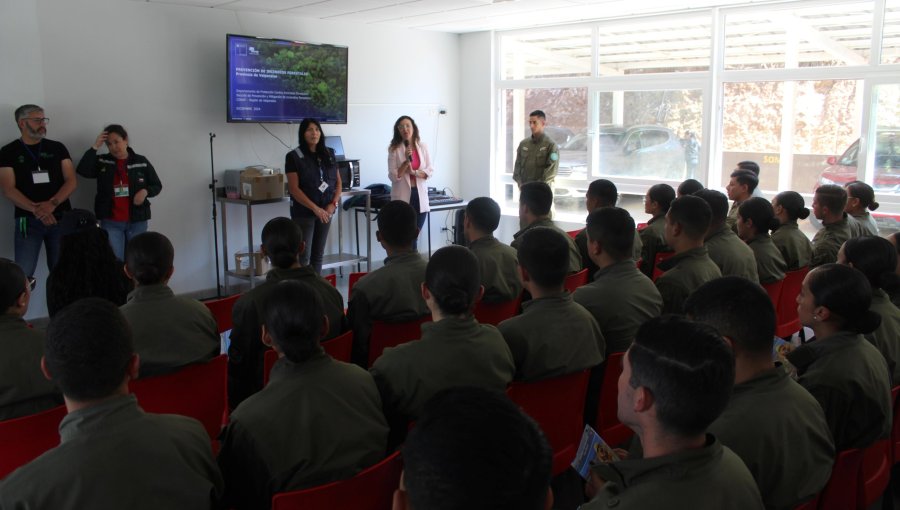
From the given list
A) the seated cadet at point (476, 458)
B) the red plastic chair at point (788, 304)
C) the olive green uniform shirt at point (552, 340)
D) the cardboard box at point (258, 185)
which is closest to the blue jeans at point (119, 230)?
the cardboard box at point (258, 185)

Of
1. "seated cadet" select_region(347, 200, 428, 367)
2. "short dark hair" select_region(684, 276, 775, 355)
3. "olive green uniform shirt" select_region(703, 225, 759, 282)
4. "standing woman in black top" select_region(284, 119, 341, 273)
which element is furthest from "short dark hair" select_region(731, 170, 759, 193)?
"short dark hair" select_region(684, 276, 775, 355)

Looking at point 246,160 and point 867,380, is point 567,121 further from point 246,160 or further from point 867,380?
point 867,380

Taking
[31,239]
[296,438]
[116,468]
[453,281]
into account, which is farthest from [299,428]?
[31,239]

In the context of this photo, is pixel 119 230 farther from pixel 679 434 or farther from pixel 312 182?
pixel 679 434

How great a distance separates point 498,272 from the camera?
3.70 m

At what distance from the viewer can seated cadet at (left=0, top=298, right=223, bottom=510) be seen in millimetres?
1400

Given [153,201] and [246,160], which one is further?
[246,160]

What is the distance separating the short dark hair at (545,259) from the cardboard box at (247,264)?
4.55 meters

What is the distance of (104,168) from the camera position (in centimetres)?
573

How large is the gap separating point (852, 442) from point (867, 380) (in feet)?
0.62

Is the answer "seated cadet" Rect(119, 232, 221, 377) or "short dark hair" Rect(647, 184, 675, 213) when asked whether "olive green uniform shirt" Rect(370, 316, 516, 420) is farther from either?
"short dark hair" Rect(647, 184, 675, 213)

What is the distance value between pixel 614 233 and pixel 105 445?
2226mm

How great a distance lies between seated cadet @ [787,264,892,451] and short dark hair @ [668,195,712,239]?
1.10 metres

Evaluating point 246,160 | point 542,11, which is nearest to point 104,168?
point 246,160
